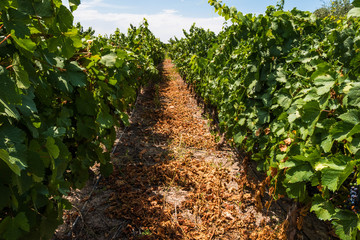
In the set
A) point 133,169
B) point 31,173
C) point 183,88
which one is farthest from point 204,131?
point 183,88

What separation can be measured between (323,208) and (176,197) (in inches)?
87.4

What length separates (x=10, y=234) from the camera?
1.19 m

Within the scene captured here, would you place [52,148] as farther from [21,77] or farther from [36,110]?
[21,77]

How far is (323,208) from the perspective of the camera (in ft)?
6.12

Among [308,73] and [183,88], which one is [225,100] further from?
[183,88]

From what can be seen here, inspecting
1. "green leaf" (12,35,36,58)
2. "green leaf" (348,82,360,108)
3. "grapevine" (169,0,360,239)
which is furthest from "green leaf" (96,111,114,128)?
"green leaf" (348,82,360,108)

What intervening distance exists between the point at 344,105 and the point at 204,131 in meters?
4.69

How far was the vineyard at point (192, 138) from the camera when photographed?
1.21 m

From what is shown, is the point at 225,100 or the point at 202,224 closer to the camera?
the point at 202,224

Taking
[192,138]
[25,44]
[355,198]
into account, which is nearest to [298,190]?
[355,198]

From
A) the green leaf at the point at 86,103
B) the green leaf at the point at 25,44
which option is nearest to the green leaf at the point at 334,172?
the green leaf at the point at 25,44

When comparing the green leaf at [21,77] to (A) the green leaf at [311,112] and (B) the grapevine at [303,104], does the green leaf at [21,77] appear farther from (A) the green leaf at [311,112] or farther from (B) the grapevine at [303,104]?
(A) the green leaf at [311,112]

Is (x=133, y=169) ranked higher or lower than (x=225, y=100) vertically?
lower

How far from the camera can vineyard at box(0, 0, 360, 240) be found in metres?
1.21
